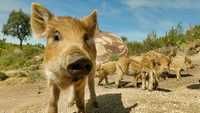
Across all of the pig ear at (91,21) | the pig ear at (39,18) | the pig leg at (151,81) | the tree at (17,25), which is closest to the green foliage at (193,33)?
the pig leg at (151,81)

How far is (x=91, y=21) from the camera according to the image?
324 inches

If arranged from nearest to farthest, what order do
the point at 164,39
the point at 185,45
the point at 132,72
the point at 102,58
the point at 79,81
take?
1. the point at 79,81
2. the point at 132,72
3. the point at 102,58
4. the point at 185,45
5. the point at 164,39

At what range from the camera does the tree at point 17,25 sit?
58.7 m

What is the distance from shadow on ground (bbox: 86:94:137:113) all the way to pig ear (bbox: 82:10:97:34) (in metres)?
2.07

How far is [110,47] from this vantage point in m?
18.0

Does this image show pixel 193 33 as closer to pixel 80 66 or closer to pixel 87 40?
pixel 87 40

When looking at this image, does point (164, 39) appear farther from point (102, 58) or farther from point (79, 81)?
point (79, 81)

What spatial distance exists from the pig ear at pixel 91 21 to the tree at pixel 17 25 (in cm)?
5039

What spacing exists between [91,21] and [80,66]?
252 centimetres

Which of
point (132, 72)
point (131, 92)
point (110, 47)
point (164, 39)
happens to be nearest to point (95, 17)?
point (131, 92)

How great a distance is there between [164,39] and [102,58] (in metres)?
7.28

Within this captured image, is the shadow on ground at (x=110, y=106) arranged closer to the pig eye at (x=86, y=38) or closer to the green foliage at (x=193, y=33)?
the pig eye at (x=86, y=38)

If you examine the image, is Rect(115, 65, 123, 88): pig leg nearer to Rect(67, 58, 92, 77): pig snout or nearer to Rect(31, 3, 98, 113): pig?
Rect(31, 3, 98, 113): pig

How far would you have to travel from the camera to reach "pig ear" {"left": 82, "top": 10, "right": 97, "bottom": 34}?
26.3 feet
